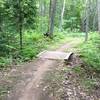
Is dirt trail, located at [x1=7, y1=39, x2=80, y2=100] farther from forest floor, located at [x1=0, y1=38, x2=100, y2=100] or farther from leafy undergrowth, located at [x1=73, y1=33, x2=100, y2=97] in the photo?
leafy undergrowth, located at [x1=73, y1=33, x2=100, y2=97]

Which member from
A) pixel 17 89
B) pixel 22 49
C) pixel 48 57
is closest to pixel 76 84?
pixel 17 89

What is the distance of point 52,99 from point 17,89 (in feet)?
4.90

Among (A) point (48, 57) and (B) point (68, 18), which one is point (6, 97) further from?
(B) point (68, 18)

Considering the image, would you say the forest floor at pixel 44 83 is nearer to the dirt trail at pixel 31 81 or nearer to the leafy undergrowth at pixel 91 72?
the dirt trail at pixel 31 81

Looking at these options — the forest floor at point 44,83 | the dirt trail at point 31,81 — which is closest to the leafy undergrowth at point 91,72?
the forest floor at point 44,83

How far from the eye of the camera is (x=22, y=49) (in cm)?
1617

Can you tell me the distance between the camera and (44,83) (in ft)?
33.6

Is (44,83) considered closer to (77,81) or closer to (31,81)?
(31,81)

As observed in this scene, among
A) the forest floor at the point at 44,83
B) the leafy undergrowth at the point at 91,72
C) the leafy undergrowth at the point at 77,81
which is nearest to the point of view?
the forest floor at the point at 44,83

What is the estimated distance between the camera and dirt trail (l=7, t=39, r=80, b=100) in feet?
29.7

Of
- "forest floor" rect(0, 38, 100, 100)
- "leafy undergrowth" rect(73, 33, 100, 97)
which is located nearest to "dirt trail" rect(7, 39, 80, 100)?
"forest floor" rect(0, 38, 100, 100)

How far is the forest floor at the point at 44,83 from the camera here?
361 inches

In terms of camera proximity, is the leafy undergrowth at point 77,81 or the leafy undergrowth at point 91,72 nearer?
the leafy undergrowth at point 77,81

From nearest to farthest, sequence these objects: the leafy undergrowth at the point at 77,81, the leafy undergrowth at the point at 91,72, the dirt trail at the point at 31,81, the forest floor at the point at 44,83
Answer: the dirt trail at the point at 31,81
the forest floor at the point at 44,83
the leafy undergrowth at the point at 77,81
the leafy undergrowth at the point at 91,72
